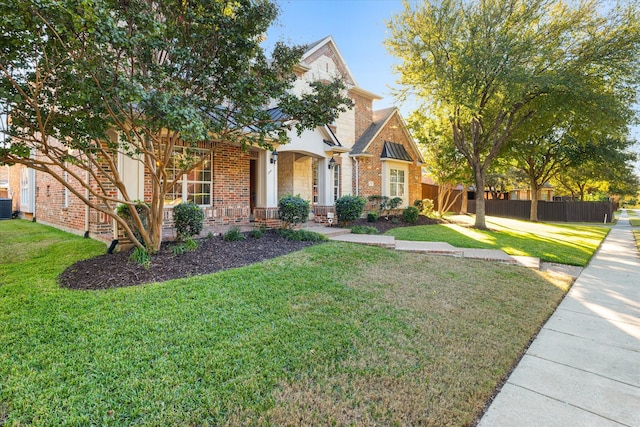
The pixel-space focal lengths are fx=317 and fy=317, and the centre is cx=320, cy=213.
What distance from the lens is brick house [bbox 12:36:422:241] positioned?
9.28 metres

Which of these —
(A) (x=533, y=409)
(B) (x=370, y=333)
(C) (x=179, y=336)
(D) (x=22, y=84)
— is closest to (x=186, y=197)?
(D) (x=22, y=84)

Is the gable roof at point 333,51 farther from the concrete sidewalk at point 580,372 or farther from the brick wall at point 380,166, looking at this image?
the concrete sidewalk at point 580,372

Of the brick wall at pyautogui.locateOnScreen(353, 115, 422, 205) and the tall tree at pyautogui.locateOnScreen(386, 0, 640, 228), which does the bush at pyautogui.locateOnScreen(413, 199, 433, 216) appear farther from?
the tall tree at pyautogui.locateOnScreen(386, 0, 640, 228)

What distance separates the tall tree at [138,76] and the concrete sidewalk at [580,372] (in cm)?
460

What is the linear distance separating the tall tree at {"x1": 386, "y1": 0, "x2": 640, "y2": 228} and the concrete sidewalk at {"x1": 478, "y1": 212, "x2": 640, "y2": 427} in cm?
867

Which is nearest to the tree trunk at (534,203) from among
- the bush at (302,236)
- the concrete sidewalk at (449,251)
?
the concrete sidewalk at (449,251)

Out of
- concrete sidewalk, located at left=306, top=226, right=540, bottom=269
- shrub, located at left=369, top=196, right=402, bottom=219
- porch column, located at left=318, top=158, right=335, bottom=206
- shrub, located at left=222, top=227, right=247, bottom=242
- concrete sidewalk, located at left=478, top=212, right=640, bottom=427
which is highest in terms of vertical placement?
porch column, located at left=318, top=158, right=335, bottom=206

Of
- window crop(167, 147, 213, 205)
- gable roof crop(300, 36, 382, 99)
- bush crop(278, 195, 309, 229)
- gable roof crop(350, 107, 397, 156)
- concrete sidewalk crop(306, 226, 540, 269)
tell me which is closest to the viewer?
concrete sidewalk crop(306, 226, 540, 269)

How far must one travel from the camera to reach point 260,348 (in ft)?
10.4

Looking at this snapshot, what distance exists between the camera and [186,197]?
365 inches

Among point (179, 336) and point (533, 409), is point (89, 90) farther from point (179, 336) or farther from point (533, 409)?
point (533, 409)

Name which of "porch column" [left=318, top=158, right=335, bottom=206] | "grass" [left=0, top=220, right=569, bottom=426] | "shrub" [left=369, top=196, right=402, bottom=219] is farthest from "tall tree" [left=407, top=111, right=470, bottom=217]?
"grass" [left=0, top=220, right=569, bottom=426]

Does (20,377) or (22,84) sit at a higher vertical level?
(22,84)

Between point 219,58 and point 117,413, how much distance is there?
525 cm
